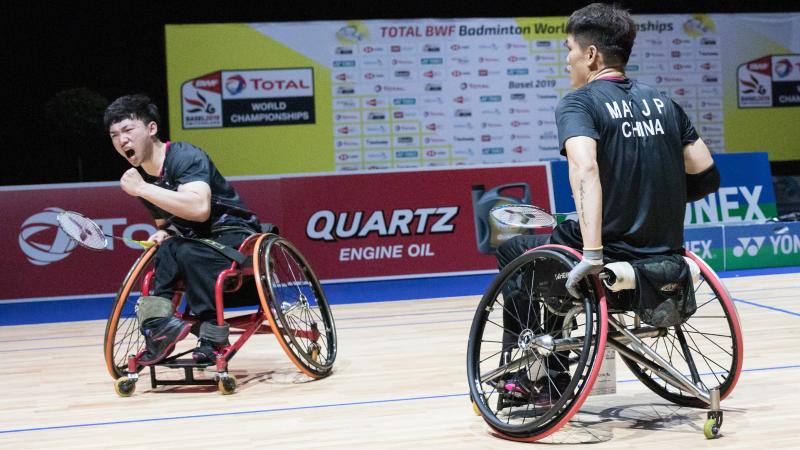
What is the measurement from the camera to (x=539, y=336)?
3076 millimetres

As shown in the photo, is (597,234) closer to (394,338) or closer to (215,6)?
(394,338)

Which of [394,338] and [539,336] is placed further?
[394,338]

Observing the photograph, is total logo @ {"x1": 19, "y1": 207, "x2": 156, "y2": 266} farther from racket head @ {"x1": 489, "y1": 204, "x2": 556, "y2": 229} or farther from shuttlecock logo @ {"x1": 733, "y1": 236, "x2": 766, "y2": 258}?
shuttlecock logo @ {"x1": 733, "y1": 236, "x2": 766, "y2": 258}

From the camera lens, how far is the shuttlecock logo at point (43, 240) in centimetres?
701

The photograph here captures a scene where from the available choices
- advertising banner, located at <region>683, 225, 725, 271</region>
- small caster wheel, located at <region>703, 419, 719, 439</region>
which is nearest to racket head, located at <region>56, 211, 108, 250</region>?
small caster wheel, located at <region>703, 419, 719, 439</region>

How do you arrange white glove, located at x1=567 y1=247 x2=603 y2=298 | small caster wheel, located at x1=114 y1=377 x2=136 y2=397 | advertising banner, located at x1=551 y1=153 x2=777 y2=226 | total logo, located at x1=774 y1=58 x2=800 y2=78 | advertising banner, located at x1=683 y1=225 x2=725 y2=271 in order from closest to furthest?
1. white glove, located at x1=567 y1=247 x2=603 y2=298
2. small caster wheel, located at x1=114 y1=377 x2=136 y2=397
3. advertising banner, located at x1=683 y1=225 x2=725 y2=271
4. advertising banner, located at x1=551 y1=153 x2=777 y2=226
5. total logo, located at x1=774 y1=58 x2=800 y2=78

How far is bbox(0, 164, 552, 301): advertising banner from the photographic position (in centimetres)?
702

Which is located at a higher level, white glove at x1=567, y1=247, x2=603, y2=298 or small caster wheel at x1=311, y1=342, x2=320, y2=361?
white glove at x1=567, y1=247, x2=603, y2=298

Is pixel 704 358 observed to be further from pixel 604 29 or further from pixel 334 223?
pixel 334 223

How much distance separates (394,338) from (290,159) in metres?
4.86

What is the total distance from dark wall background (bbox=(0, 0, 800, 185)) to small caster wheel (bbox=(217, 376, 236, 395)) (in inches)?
222

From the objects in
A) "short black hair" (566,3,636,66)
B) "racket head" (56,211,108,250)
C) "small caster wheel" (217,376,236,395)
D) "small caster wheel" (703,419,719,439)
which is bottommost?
"small caster wheel" (217,376,236,395)

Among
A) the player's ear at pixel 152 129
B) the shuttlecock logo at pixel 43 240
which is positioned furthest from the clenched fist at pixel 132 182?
the shuttlecock logo at pixel 43 240

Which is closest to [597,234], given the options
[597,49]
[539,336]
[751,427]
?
[539,336]
